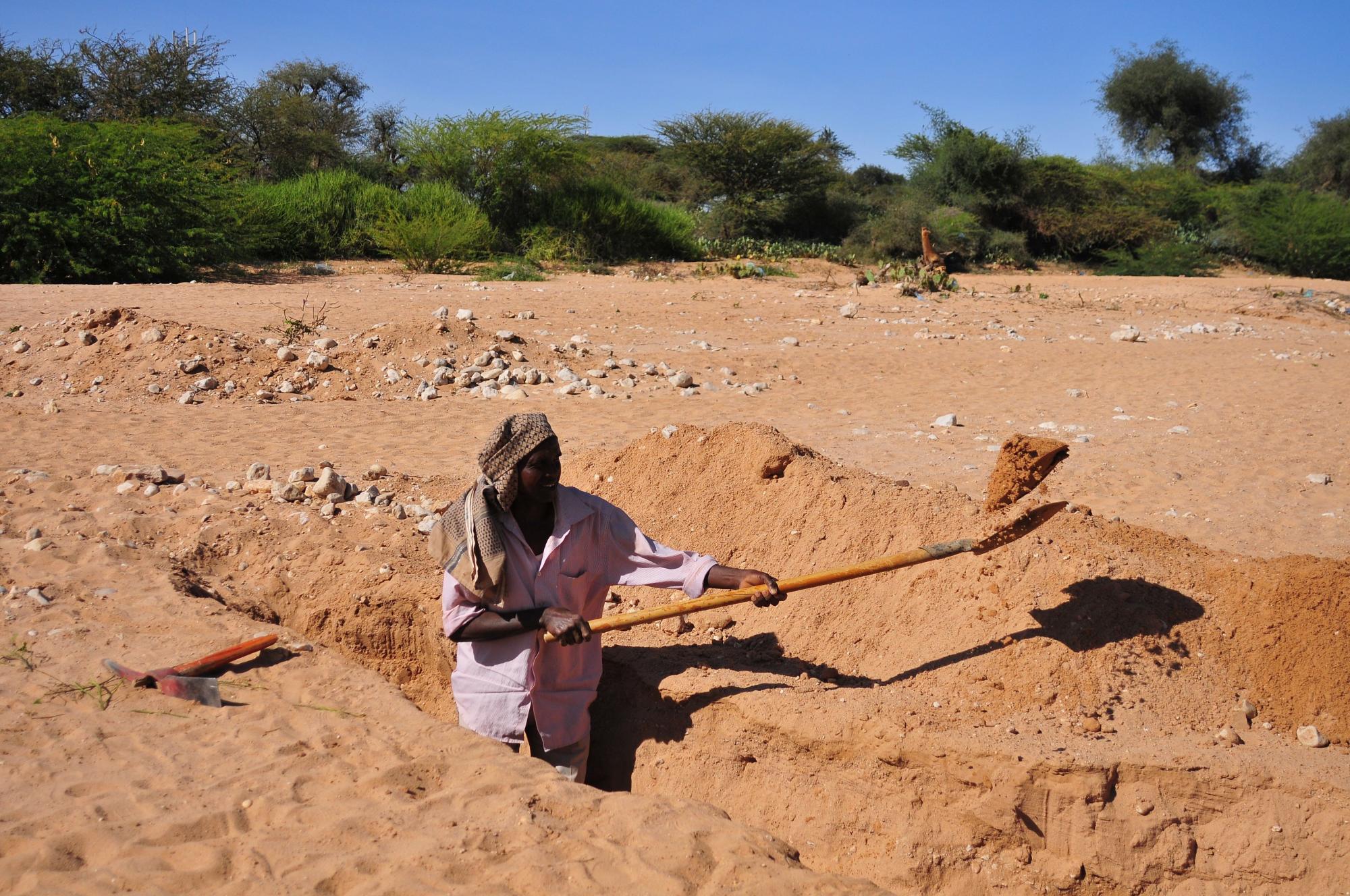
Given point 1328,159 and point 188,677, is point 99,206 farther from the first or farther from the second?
point 1328,159

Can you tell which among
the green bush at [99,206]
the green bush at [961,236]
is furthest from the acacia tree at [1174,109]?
the green bush at [99,206]

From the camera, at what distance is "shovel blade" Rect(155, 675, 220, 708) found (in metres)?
3.39

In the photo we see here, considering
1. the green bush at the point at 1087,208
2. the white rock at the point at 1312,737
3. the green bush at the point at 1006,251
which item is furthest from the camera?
the green bush at the point at 1087,208

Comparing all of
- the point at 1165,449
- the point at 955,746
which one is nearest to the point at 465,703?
the point at 955,746

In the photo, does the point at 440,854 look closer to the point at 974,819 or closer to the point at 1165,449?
the point at 974,819

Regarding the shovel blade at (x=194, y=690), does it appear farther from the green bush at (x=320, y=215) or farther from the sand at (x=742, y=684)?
the green bush at (x=320, y=215)

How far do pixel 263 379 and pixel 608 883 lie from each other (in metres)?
7.05

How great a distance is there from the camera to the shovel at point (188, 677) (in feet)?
11.1

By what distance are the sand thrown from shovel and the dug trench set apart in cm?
30

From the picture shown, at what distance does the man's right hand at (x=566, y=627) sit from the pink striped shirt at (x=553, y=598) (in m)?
0.16

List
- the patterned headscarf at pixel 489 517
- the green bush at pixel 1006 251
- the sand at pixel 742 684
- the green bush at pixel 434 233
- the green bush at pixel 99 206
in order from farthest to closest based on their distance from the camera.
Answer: the green bush at pixel 1006 251 < the green bush at pixel 434 233 < the green bush at pixel 99 206 < the patterned headscarf at pixel 489 517 < the sand at pixel 742 684

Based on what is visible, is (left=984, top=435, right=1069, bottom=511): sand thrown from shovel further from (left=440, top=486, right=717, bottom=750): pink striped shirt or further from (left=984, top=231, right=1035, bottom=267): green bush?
(left=984, top=231, right=1035, bottom=267): green bush

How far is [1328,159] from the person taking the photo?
32406 mm

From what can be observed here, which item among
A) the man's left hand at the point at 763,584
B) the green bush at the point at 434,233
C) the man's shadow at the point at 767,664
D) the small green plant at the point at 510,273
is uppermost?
the green bush at the point at 434,233
